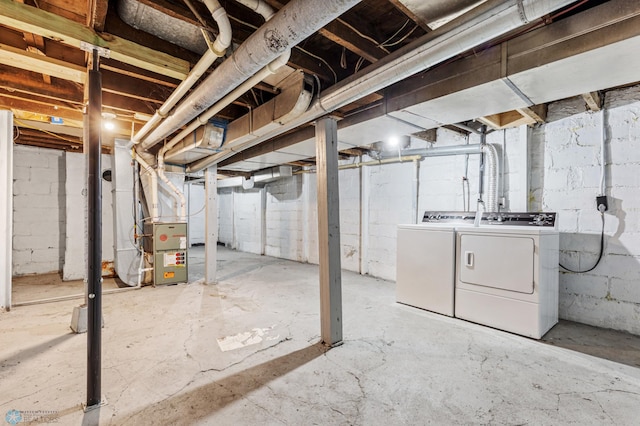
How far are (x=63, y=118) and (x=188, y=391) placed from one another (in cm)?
329

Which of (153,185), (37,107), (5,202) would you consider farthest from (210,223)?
(37,107)

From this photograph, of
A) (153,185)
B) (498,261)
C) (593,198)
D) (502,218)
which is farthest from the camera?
(153,185)

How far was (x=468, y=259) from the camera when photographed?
2.79 meters

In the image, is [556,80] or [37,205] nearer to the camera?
[556,80]

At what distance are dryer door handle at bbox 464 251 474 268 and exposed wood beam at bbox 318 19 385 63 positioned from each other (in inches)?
77.5

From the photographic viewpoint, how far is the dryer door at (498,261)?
8.08 feet

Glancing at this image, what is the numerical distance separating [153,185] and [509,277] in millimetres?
4414

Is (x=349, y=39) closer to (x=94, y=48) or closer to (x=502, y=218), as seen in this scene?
(x=94, y=48)

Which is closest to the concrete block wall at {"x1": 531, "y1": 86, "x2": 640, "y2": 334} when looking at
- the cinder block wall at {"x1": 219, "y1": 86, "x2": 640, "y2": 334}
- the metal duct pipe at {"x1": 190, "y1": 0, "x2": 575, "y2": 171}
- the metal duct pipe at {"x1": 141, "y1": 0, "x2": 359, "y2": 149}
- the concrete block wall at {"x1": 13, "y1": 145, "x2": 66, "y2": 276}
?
the cinder block wall at {"x1": 219, "y1": 86, "x2": 640, "y2": 334}

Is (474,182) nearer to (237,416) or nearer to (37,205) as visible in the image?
(237,416)

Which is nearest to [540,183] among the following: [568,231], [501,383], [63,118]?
[568,231]

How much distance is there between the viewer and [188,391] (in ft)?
5.70

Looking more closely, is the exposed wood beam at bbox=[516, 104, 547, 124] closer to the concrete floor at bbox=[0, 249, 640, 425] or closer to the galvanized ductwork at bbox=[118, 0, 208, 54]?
the concrete floor at bbox=[0, 249, 640, 425]

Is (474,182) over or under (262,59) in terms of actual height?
under
